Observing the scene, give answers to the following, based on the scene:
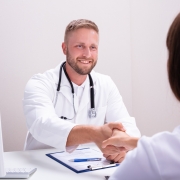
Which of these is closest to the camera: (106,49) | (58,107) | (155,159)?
(155,159)

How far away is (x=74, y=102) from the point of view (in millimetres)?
2102

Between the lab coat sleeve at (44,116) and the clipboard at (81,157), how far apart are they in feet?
0.25

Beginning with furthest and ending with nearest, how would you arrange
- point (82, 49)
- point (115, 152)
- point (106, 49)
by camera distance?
1. point (106, 49)
2. point (82, 49)
3. point (115, 152)

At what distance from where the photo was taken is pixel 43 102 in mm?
1881

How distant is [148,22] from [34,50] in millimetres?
1215

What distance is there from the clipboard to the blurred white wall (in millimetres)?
1297

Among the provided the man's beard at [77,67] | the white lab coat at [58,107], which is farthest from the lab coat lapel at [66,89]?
the man's beard at [77,67]

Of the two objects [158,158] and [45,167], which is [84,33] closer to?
[45,167]

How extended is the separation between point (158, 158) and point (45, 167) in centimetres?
82

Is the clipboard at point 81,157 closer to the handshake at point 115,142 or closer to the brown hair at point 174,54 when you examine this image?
the handshake at point 115,142

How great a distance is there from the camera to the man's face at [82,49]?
226cm

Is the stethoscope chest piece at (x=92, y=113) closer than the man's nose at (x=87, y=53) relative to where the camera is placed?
Yes

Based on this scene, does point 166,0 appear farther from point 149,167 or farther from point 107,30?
point 149,167

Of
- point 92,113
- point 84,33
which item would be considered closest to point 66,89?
point 92,113
